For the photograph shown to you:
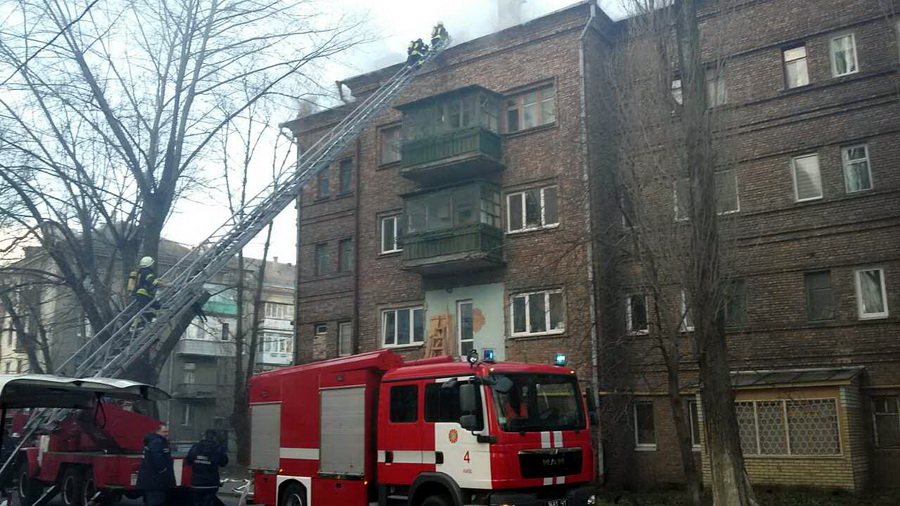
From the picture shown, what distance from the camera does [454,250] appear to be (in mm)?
22297

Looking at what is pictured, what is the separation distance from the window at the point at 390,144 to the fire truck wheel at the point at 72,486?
14061 millimetres

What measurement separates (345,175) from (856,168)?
16579 millimetres

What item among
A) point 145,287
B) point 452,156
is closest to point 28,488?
point 145,287

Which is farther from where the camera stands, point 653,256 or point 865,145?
point 865,145

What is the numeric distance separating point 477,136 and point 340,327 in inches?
343

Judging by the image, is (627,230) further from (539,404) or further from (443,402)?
(443,402)

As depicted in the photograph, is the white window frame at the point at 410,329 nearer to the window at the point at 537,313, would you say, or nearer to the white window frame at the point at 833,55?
the window at the point at 537,313

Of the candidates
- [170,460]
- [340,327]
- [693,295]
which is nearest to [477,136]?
[340,327]

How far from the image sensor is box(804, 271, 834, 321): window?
1814 centimetres

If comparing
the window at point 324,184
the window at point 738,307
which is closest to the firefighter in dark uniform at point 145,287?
the window at point 324,184

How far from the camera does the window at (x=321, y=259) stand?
91.4 ft

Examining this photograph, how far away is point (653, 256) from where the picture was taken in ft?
48.1

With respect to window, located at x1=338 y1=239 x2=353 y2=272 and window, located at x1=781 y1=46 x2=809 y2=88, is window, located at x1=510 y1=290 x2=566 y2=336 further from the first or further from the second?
window, located at x1=781 y1=46 x2=809 y2=88

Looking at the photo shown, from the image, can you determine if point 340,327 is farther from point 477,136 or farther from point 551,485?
Answer: point 551,485
